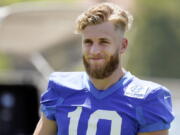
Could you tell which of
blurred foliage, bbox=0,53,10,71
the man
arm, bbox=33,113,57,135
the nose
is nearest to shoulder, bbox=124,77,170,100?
the man

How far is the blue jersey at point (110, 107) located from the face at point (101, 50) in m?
0.13

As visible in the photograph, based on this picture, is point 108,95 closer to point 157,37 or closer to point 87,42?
point 87,42

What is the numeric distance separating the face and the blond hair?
3 centimetres

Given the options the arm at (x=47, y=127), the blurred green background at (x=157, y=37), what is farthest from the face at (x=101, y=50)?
the blurred green background at (x=157, y=37)

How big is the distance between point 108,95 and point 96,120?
7.0 inches

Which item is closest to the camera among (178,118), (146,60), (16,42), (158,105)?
(158,105)

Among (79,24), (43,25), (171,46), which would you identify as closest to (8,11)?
(43,25)

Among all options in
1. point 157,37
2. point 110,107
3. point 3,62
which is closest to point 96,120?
point 110,107

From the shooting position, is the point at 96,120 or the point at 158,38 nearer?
the point at 96,120

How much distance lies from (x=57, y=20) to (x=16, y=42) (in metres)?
0.68

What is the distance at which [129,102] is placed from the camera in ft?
21.4

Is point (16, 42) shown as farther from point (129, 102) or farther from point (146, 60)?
point (129, 102)

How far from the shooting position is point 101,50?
6516mm

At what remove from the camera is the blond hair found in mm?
6551
